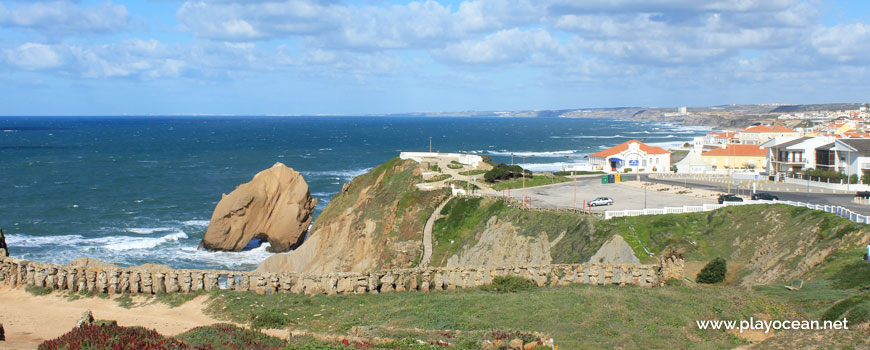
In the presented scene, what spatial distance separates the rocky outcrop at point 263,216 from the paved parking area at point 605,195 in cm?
1980

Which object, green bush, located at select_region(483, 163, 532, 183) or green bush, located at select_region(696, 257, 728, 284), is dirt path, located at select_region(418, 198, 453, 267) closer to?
green bush, located at select_region(483, 163, 532, 183)

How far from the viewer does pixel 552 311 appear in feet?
74.1

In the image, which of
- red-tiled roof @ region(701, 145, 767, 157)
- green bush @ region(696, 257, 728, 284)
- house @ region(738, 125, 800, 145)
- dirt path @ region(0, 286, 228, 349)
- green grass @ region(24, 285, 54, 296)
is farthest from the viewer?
house @ region(738, 125, 800, 145)

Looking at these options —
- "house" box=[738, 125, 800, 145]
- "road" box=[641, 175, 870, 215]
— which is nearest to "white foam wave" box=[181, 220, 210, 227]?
"road" box=[641, 175, 870, 215]

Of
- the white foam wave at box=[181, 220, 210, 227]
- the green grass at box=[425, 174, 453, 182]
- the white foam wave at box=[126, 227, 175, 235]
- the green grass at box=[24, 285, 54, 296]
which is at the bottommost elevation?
the white foam wave at box=[126, 227, 175, 235]

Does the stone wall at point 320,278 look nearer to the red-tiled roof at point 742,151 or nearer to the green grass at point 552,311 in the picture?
the green grass at point 552,311

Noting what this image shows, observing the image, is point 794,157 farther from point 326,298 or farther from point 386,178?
point 326,298

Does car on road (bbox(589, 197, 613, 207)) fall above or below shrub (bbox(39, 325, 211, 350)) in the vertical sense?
below

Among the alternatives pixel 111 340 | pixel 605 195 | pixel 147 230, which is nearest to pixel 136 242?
pixel 147 230

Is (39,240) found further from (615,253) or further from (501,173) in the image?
(615,253)

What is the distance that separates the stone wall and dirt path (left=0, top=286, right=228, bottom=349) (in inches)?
33.3

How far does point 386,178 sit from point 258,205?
14339 millimetres

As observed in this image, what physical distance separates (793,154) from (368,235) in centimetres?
4614

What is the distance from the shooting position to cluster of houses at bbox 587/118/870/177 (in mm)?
65750
